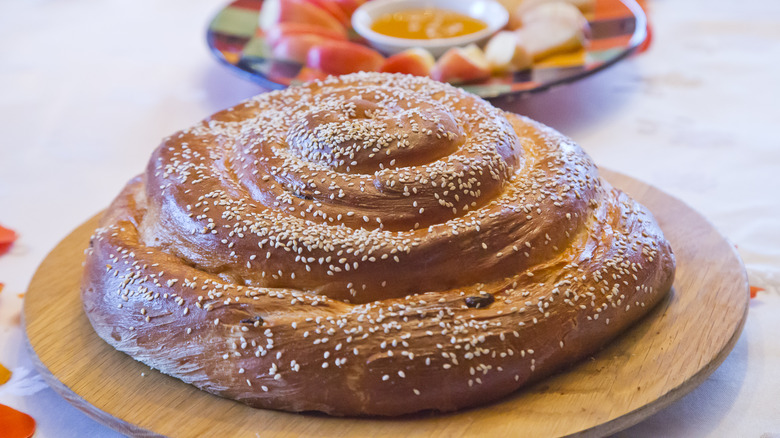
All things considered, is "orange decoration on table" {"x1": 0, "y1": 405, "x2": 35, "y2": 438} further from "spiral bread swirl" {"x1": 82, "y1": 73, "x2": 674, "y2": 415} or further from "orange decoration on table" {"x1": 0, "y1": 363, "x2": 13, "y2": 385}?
"spiral bread swirl" {"x1": 82, "y1": 73, "x2": 674, "y2": 415}

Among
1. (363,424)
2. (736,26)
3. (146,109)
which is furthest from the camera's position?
(736,26)

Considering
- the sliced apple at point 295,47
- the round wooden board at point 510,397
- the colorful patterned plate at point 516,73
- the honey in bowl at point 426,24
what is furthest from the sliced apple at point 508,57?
the round wooden board at point 510,397

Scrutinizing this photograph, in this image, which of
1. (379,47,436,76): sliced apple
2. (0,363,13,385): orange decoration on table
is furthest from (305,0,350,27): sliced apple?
(0,363,13,385): orange decoration on table

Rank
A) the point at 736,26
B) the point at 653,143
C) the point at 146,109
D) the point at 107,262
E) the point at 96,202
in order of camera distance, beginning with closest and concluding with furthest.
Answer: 1. the point at 107,262
2. the point at 96,202
3. the point at 653,143
4. the point at 146,109
5. the point at 736,26

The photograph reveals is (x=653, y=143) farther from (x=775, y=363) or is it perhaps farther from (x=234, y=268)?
(x=234, y=268)

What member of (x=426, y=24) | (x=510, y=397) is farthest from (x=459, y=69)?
(x=510, y=397)

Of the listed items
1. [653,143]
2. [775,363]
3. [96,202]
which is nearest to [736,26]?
[653,143]
